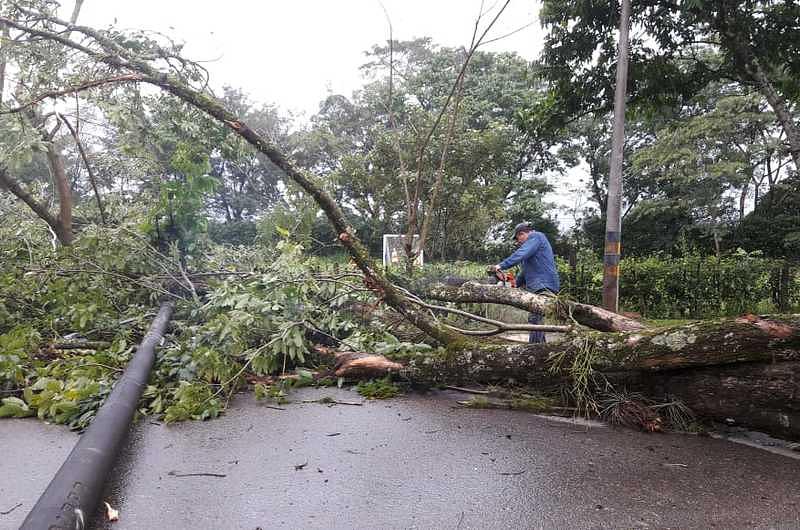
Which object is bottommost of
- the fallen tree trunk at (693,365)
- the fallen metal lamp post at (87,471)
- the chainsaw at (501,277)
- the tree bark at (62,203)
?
the fallen metal lamp post at (87,471)

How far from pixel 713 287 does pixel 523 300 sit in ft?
18.4

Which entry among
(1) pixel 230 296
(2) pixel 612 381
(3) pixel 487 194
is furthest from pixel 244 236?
(2) pixel 612 381

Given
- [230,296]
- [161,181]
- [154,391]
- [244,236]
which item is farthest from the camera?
[244,236]

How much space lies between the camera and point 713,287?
8398 mm

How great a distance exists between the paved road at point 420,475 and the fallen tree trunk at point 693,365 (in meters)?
0.26

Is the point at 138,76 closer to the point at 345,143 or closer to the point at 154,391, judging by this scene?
the point at 154,391

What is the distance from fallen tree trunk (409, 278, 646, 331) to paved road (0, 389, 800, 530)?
3.13 feet

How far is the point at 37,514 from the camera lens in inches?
69.5

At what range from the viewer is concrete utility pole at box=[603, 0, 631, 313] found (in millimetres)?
6750

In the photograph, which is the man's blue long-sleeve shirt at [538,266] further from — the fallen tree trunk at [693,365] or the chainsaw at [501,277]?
the fallen tree trunk at [693,365]

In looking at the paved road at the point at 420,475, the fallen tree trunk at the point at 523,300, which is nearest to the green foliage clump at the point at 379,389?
the paved road at the point at 420,475

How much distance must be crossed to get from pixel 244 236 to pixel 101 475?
89.0 ft

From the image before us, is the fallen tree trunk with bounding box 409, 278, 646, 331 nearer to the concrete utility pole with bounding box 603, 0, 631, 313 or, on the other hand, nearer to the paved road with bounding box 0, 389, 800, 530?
the paved road with bounding box 0, 389, 800, 530

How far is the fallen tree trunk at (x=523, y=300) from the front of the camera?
3971mm
